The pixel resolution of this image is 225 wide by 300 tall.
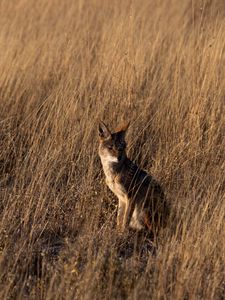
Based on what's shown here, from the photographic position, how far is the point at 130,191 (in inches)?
201

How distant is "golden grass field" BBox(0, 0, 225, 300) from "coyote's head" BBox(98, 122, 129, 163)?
371 millimetres

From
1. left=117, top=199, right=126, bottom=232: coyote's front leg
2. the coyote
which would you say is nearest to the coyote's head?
the coyote

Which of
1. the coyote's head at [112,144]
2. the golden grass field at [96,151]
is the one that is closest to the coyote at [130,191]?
the coyote's head at [112,144]

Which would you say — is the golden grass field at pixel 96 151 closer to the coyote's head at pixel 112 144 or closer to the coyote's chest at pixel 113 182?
the coyote's chest at pixel 113 182

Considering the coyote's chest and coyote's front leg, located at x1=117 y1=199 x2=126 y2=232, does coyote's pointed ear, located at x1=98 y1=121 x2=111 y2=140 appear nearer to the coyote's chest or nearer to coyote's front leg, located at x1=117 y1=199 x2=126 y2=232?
the coyote's chest

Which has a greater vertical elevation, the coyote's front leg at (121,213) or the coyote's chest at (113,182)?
the coyote's chest at (113,182)

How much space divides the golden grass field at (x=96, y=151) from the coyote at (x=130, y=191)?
0.16 metres

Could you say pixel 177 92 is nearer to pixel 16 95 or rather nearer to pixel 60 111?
pixel 60 111

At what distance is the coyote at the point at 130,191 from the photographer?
16.3ft

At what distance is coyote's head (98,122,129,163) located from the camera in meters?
5.22

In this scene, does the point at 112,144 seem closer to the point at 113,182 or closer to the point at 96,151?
the point at 113,182

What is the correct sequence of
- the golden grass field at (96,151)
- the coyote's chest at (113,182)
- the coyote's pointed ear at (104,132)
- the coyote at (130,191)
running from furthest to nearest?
the coyote's pointed ear at (104,132) < the coyote's chest at (113,182) < the coyote at (130,191) < the golden grass field at (96,151)

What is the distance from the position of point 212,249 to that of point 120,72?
10.5 ft

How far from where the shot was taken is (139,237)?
499 centimetres
